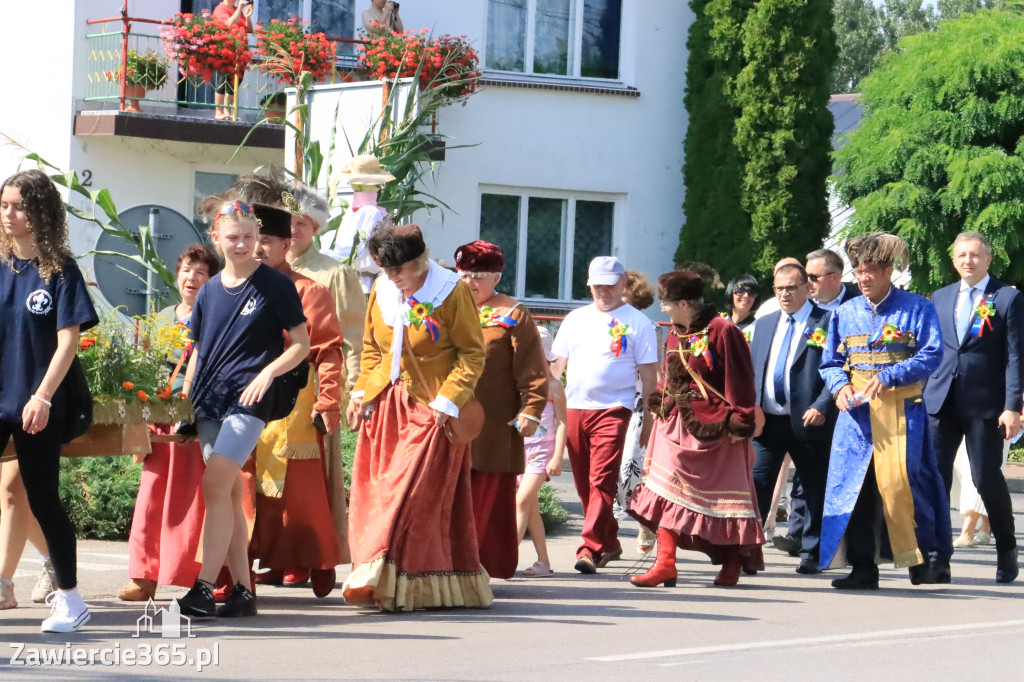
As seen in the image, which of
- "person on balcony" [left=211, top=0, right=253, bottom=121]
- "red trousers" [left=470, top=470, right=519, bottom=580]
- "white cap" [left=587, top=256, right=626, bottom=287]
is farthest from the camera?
"person on balcony" [left=211, top=0, right=253, bottom=121]

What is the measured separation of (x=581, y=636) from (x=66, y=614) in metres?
2.31

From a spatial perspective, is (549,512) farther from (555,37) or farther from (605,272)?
(555,37)

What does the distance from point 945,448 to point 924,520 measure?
1.28 meters

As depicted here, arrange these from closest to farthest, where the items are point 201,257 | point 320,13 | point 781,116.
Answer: point 201,257
point 320,13
point 781,116

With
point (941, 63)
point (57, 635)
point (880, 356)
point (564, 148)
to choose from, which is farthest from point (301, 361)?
point (941, 63)

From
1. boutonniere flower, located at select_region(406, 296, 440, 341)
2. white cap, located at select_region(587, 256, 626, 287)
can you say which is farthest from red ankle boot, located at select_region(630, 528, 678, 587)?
boutonniere flower, located at select_region(406, 296, 440, 341)

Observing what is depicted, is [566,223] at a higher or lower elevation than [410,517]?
higher

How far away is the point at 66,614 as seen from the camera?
7.55 meters

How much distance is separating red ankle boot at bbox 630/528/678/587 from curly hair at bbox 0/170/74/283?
407 centimetres

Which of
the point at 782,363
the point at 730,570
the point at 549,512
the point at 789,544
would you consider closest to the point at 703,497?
the point at 730,570

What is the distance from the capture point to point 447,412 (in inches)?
336

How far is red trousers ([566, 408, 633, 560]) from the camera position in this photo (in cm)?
1092

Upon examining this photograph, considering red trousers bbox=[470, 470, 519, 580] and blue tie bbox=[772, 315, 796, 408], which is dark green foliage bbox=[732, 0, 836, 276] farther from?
red trousers bbox=[470, 470, 519, 580]

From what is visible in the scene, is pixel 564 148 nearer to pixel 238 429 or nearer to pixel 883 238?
pixel 883 238
